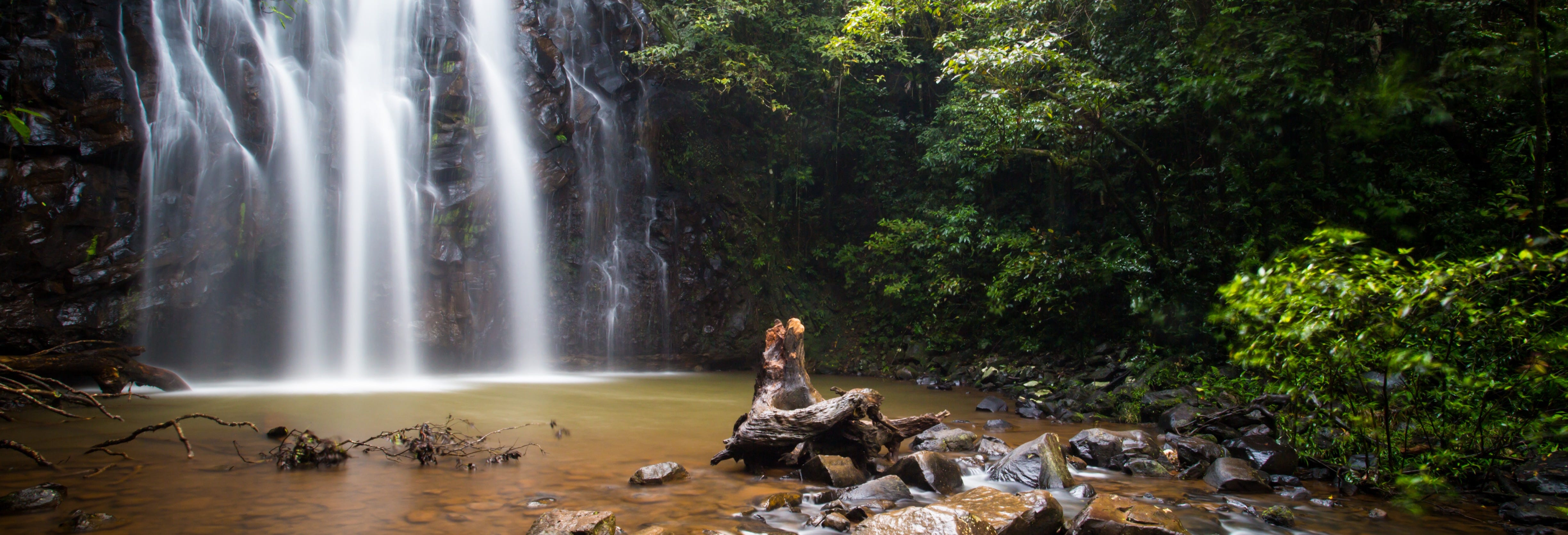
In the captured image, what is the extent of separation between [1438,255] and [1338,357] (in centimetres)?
84

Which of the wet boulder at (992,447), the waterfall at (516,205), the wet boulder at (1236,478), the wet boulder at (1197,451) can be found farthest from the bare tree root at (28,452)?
the waterfall at (516,205)

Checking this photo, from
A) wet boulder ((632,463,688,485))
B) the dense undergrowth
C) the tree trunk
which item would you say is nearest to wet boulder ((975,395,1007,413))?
the dense undergrowth

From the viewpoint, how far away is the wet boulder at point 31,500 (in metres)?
3.93

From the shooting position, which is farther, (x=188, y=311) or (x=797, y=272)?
(x=797, y=272)

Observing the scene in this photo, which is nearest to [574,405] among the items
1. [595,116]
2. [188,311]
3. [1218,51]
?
[188,311]

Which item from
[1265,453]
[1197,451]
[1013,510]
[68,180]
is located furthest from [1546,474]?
[68,180]

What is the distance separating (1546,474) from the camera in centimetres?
485

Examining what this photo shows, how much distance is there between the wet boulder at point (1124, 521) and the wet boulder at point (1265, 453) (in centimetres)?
197

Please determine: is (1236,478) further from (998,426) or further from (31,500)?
(31,500)

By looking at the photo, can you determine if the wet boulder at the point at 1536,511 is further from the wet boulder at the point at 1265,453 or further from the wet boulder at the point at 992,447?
the wet boulder at the point at 992,447

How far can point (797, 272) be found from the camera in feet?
56.5

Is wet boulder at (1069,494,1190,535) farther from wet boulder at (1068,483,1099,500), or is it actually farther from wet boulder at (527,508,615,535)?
wet boulder at (527,508,615,535)

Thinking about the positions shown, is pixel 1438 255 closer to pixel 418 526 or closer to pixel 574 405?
pixel 418 526

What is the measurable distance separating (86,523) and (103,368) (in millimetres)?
5842
